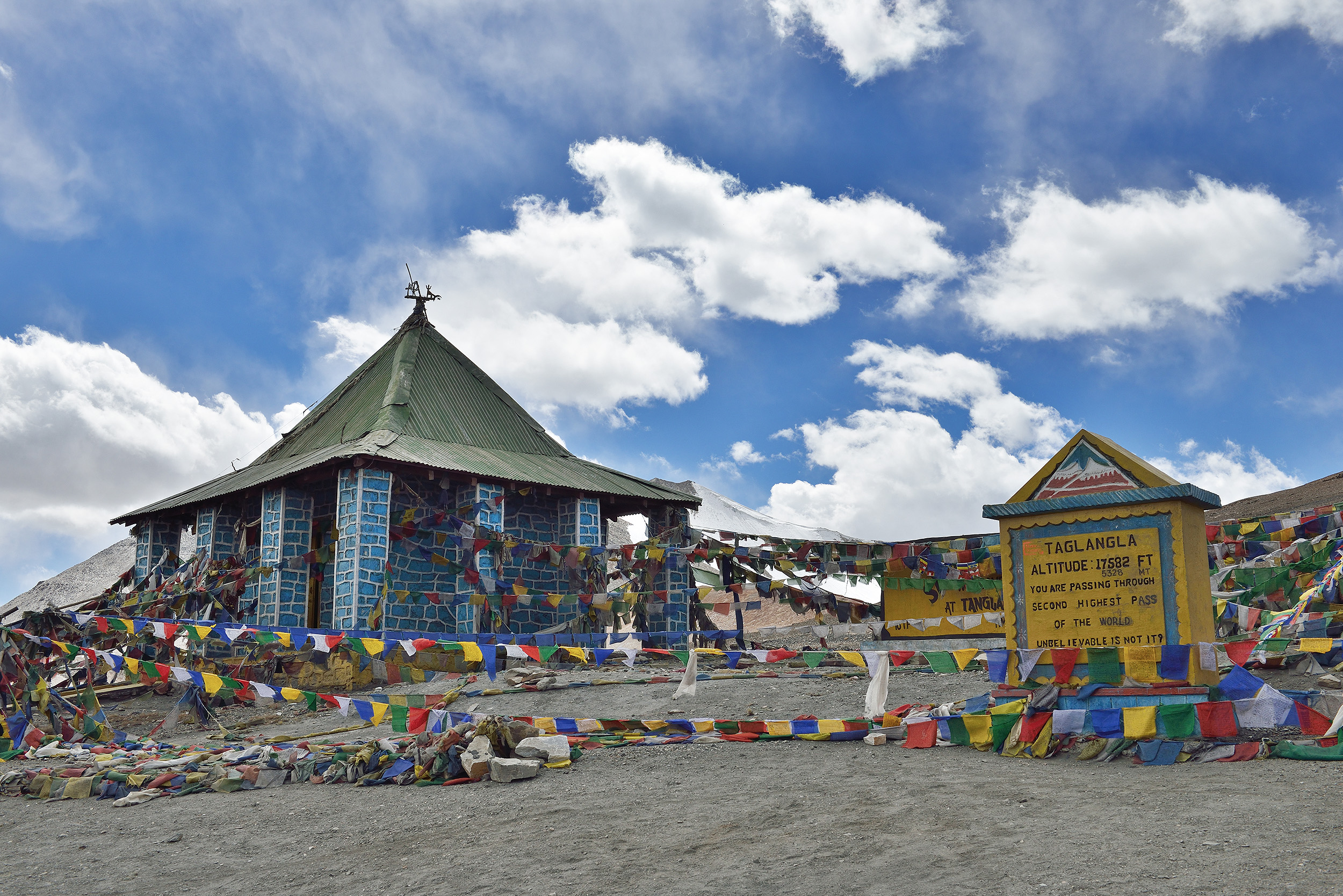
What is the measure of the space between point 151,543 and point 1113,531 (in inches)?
813

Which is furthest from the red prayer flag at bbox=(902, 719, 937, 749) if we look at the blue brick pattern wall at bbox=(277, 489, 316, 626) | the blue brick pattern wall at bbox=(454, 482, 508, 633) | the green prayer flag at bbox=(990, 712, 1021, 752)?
the blue brick pattern wall at bbox=(277, 489, 316, 626)

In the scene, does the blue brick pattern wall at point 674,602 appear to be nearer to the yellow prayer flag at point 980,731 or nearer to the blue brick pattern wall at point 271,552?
the blue brick pattern wall at point 271,552

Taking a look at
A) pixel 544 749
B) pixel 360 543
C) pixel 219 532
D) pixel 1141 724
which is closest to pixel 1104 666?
pixel 1141 724

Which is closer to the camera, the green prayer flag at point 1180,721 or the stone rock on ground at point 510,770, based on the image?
the green prayer flag at point 1180,721

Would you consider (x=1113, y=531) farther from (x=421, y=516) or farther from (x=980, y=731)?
(x=421, y=516)

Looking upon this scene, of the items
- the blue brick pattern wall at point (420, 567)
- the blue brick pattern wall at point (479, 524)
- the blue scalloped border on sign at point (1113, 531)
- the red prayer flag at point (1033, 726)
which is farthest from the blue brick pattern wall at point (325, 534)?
the red prayer flag at point (1033, 726)

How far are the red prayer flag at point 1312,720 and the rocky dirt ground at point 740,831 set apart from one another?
64cm

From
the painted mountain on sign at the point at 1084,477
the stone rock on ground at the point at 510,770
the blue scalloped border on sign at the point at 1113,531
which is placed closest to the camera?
the stone rock on ground at the point at 510,770

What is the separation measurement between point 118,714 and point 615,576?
25.4 ft

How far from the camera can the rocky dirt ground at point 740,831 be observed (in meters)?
4.43

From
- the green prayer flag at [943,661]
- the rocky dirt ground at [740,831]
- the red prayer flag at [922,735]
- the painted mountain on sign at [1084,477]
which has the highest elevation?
the painted mountain on sign at [1084,477]

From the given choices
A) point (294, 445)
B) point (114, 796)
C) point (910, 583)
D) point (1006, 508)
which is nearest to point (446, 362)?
point (294, 445)

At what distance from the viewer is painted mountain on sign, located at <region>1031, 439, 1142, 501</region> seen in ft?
26.2

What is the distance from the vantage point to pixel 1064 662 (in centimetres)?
755
